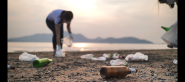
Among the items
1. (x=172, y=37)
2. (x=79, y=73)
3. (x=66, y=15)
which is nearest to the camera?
(x=172, y=37)

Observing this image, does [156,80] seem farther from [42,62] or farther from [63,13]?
[63,13]

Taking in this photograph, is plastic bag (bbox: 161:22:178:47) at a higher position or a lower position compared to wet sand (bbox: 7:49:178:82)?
higher

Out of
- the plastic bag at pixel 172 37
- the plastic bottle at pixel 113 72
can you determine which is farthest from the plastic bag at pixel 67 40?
the plastic bag at pixel 172 37

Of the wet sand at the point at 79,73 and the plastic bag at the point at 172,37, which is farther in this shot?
the wet sand at the point at 79,73

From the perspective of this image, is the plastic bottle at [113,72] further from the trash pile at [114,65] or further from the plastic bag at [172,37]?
the plastic bag at [172,37]

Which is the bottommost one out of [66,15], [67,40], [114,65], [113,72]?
[114,65]

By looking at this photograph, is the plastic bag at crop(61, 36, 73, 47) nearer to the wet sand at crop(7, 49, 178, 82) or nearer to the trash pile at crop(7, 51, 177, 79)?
the trash pile at crop(7, 51, 177, 79)

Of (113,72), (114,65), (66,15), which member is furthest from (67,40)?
(113,72)

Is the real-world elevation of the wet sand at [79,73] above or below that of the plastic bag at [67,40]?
below

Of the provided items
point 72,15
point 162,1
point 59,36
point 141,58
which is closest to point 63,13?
point 72,15

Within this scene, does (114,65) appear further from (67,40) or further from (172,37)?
(67,40)

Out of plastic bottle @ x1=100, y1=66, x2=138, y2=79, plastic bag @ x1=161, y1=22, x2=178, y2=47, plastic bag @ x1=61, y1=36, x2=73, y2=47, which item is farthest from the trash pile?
plastic bag @ x1=161, y1=22, x2=178, y2=47
